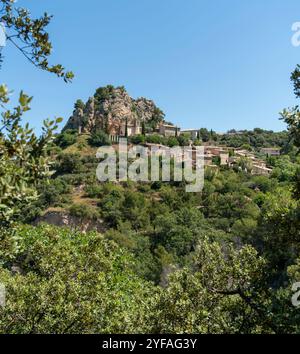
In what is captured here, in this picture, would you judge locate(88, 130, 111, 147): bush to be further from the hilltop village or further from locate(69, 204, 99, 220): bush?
locate(69, 204, 99, 220): bush

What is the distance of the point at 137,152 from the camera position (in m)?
82.3

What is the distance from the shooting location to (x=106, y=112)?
4008 inches

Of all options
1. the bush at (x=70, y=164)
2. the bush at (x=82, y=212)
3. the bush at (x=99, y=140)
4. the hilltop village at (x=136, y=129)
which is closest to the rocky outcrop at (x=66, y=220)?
the bush at (x=82, y=212)

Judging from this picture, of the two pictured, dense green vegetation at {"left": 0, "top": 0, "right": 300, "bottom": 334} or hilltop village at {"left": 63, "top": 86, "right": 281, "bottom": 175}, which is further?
hilltop village at {"left": 63, "top": 86, "right": 281, "bottom": 175}

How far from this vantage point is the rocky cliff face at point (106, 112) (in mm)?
100444

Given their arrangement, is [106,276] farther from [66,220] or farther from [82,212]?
[66,220]

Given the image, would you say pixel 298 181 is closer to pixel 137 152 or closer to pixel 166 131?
pixel 137 152

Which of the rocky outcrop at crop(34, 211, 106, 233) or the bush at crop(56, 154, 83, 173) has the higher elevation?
the bush at crop(56, 154, 83, 173)

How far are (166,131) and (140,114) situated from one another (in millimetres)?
12835

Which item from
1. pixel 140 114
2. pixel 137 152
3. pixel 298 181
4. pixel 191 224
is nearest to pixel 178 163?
pixel 137 152

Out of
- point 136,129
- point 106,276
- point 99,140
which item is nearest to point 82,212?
point 99,140

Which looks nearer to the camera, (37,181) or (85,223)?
(37,181)

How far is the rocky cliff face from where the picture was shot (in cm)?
10044

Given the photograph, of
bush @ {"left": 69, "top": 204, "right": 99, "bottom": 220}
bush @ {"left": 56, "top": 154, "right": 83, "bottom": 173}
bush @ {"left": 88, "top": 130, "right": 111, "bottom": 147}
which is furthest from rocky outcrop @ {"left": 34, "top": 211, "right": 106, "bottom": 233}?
bush @ {"left": 88, "top": 130, "right": 111, "bottom": 147}
